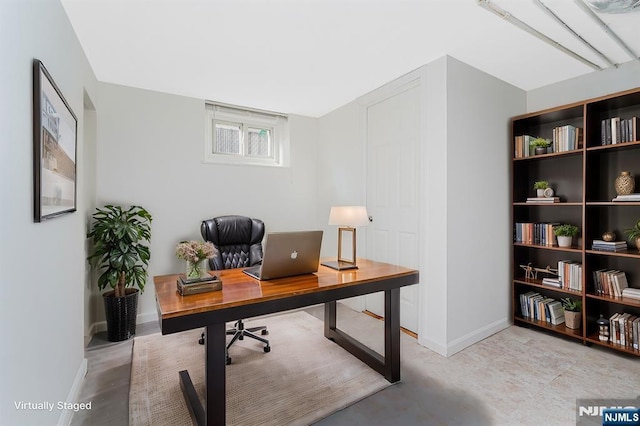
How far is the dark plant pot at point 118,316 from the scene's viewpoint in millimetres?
2791

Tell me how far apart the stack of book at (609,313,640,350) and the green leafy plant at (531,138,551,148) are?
1.60 metres

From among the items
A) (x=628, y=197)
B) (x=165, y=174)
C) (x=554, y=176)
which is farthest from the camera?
(x=165, y=174)

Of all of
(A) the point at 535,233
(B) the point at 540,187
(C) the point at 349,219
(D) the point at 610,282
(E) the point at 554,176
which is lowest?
(D) the point at 610,282

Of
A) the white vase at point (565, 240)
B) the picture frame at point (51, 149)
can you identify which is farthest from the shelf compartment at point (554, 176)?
the picture frame at point (51, 149)

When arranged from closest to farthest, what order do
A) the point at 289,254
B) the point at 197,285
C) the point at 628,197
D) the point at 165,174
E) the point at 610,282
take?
the point at 197,285, the point at 289,254, the point at 628,197, the point at 610,282, the point at 165,174

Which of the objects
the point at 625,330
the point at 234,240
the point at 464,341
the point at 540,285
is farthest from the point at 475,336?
the point at 234,240

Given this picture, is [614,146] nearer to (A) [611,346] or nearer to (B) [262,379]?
(A) [611,346]

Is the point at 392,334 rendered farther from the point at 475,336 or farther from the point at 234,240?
the point at 234,240

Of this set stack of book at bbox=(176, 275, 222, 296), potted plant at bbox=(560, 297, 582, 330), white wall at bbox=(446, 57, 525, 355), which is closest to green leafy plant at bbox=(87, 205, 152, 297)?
stack of book at bbox=(176, 275, 222, 296)

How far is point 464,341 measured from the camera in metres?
2.70

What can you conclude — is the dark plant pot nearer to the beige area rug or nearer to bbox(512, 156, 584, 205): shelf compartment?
the beige area rug

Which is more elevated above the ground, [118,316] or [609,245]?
[609,245]

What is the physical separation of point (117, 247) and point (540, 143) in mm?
4076

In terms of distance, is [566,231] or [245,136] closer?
[566,231]
